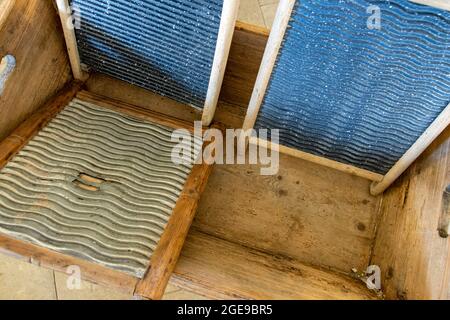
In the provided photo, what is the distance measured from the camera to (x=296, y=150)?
1575 millimetres

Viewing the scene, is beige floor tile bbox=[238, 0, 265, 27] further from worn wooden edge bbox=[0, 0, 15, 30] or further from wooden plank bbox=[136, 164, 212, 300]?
worn wooden edge bbox=[0, 0, 15, 30]

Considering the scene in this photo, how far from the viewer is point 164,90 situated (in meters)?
1.59

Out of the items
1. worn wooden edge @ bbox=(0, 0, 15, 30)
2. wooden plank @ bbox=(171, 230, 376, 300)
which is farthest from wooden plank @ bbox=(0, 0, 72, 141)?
wooden plank @ bbox=(171, 230, 376, 300)

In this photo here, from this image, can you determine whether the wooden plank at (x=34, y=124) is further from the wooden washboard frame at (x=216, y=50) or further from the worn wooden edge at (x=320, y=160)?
the worn wooden edge at (x=320, y=160)

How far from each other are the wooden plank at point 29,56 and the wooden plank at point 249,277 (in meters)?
0.75

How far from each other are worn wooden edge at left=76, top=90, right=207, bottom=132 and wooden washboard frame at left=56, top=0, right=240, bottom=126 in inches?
3.6

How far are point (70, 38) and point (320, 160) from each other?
3.50 ft

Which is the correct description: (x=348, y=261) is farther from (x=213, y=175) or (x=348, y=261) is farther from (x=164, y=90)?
(x=164, y=90)

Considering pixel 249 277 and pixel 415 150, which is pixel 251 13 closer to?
pixel 415 150

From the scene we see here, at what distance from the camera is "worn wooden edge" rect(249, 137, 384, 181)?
1537mm

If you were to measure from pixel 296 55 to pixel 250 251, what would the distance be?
26.5 inches

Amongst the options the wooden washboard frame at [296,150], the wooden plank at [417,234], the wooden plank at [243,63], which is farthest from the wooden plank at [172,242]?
the wooden plank at [417,234]

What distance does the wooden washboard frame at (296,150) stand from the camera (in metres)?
1.15
